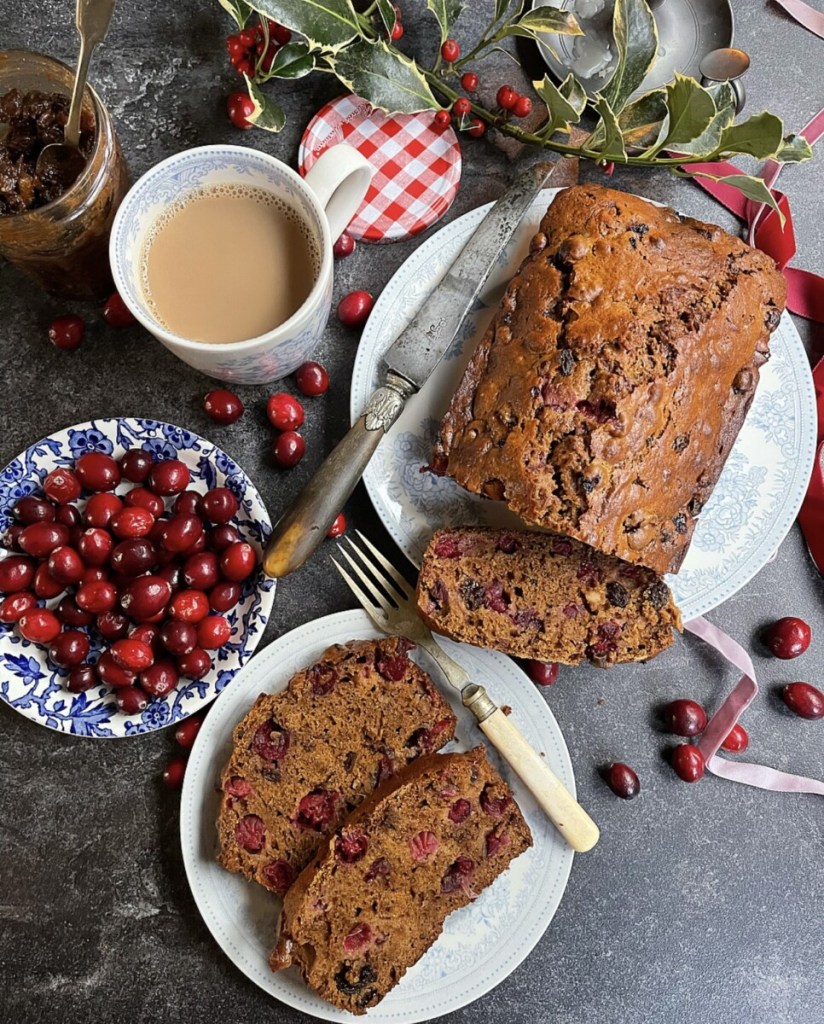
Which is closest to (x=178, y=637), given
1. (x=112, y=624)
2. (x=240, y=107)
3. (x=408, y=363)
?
(x=112, y=624)

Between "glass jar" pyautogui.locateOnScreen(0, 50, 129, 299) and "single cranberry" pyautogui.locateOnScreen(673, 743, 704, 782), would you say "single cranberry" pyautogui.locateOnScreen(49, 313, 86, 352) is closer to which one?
"glass jar" pyautogui.locateOnScreen(0, 50, 129, 299)

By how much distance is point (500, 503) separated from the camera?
1980 millimetres

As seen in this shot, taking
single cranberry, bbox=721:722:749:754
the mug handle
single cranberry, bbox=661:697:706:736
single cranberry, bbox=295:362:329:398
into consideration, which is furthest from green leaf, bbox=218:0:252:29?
single cranberry, bbox=721:722:749:754

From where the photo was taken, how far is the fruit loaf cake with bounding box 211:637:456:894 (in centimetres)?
184

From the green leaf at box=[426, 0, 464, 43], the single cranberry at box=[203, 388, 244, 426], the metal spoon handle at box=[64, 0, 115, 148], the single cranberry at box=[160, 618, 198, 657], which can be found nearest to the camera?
the metal spoon handle at box=[64, 0, 115, 148]

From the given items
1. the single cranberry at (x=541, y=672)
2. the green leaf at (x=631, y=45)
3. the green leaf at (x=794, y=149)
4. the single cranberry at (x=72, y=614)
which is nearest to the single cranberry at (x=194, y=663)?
the single cranberry at (x=72, y=614)

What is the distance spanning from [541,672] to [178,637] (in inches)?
33.9

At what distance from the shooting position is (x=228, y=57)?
212 centimetres

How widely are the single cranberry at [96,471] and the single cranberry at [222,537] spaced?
9.9 inches

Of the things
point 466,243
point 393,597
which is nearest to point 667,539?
point 393,597

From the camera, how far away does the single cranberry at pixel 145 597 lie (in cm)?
177

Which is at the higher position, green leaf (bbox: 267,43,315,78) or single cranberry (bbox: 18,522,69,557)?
green leaf (bbox: 267,43,315,78)

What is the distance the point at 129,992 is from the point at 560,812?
1.09 meters

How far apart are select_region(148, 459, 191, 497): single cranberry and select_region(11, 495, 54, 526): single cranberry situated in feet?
0.73
